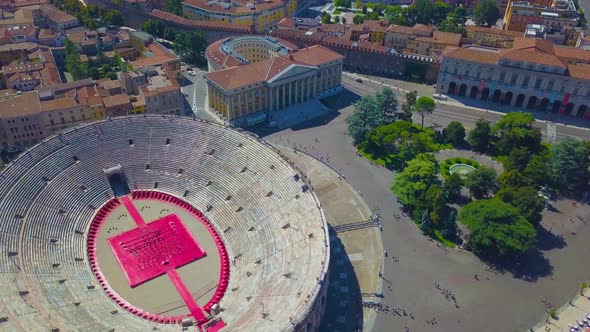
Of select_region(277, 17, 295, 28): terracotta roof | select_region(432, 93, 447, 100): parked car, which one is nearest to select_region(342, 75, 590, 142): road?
select_region(432, 93, 447, 100): parked car

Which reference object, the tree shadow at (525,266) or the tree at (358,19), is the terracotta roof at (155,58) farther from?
the tree shadow at (525,266)

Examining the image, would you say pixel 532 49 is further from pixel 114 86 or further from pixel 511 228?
pixel 114 86

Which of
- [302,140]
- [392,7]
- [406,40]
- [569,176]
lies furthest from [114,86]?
[392,7]

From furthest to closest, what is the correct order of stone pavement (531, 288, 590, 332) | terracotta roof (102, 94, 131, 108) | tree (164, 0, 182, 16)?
tree (164, 0, 182, 16) → terracotta roof (102, 94, 131, 108) → stone pavement (531, 288, 590, 332)

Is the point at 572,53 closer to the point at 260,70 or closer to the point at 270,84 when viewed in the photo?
the point at 270,84

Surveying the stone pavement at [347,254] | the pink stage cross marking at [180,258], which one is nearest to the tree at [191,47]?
the stone pavement at [347,254]

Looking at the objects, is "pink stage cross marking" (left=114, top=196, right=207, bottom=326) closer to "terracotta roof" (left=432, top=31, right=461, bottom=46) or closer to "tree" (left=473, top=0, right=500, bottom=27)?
"terracotta roof" (left=432, top=31, right=461, bottom=46)
